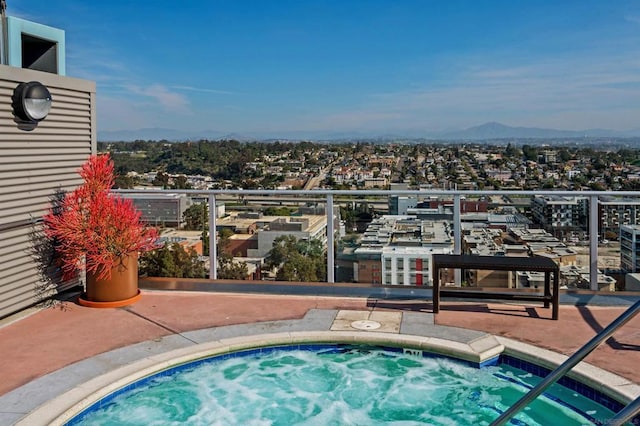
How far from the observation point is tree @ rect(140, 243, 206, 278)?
6305 millimetres

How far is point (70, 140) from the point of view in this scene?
579 centimetres

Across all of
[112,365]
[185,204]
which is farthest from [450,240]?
[112,365]

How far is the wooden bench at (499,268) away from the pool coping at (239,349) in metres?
0.45

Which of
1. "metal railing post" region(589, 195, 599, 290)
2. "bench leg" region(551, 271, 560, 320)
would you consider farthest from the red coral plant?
"metal railing post" region(589, 195, 599, 290)

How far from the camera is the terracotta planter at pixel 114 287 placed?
17.9 feet

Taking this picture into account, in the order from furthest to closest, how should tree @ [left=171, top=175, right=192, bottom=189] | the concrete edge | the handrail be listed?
tree @ [left=171, top=175, right=192, bottom=189] → the concrete edge → the handrail

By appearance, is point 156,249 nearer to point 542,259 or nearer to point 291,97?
point 542,259

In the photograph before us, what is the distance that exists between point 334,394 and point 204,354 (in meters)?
1.01

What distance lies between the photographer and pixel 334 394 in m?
4.11

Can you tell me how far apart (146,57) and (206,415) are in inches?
1195

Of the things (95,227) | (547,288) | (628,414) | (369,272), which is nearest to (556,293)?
(547,288)

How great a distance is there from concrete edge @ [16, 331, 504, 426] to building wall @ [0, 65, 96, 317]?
1.83 m

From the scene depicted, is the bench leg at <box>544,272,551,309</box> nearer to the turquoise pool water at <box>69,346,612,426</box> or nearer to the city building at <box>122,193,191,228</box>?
the turquoise pool water at <box>69,346,612,426</box>

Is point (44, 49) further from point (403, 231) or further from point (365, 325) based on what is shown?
point (365, 325)
